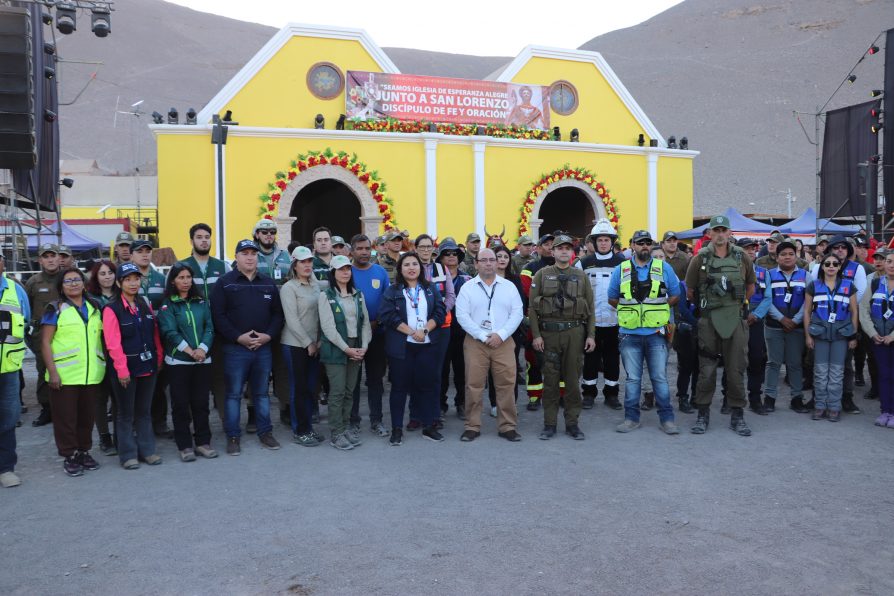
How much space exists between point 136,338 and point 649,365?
492cm

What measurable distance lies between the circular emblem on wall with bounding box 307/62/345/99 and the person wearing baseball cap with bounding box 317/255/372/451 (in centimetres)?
1176

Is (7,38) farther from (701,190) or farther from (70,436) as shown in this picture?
(701,190)

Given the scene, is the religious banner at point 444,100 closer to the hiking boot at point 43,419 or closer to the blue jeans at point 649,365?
the hiking boot at point 43,419

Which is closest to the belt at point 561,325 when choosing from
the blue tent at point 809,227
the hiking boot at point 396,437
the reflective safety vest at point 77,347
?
the hiking boot at point 396,437

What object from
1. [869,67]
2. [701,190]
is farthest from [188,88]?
[869,67]

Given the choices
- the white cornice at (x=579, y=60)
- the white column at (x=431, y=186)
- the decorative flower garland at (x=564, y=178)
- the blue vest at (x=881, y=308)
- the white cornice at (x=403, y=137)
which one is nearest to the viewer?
the blue vest at (x=881, y=308)

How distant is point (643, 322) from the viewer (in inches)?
277

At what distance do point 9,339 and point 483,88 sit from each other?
48.0 feet

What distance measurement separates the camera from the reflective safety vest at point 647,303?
7.04 m

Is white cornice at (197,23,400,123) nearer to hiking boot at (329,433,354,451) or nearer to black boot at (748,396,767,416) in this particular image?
hiking boot at (329,433,354,451)

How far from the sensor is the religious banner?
17.4m

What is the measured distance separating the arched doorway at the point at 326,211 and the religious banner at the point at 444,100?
5.65 m

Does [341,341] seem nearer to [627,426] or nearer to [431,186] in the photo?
[627,426]

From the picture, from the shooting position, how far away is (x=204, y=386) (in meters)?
6.34
